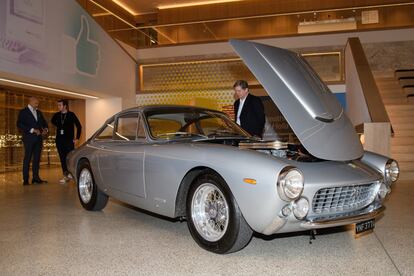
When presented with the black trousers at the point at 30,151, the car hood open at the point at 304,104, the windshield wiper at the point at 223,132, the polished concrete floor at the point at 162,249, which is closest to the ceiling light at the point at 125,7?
the black trousers at the point at 30,151

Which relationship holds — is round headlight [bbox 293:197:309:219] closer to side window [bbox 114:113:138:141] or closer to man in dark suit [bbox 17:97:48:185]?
side window [bbox 114:113:138:141]

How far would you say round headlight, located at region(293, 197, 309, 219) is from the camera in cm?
268

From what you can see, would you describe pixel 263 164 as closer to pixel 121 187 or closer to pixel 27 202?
pixel 121 187

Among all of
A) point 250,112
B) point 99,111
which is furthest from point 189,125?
point 99,111

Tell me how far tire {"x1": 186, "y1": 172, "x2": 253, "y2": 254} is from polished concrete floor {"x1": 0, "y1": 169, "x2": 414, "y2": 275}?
0.10 m

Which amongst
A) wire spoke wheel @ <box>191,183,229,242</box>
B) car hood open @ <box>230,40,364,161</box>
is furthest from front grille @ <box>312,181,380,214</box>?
wire spoke wheel @ <box>191,183,229,242</box>

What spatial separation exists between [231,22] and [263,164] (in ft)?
36.5

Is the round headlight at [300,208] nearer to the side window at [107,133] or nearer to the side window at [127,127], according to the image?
the side window at [127,127]

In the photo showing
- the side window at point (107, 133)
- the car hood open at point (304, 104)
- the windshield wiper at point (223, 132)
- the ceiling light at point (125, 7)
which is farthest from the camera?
the ceiling light at point (125, 7)

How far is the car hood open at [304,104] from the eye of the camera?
124 inches

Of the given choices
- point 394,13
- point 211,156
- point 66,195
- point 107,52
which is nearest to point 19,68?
point 66,195

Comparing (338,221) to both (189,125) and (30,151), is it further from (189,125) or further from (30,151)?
(30,151)

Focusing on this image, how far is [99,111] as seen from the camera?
12.4m

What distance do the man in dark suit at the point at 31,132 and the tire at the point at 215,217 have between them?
5390 millimetres
